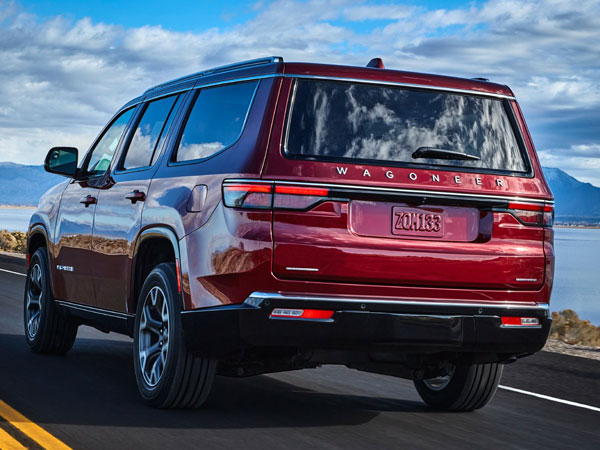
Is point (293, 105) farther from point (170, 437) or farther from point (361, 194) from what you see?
point (170, 437)

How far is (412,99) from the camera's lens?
5.96m

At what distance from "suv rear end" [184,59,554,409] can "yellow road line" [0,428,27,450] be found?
1.12 m

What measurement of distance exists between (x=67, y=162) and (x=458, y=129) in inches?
147

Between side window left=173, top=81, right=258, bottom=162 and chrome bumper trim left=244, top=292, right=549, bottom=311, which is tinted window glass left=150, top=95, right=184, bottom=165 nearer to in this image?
side window left=173, top=81, right=258, bottom=162

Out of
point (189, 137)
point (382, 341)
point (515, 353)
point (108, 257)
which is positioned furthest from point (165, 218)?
point (515, 353)

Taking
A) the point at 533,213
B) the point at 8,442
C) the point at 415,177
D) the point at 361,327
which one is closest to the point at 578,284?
the point at 533,213

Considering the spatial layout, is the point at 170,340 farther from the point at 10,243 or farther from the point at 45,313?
the point at 10,243

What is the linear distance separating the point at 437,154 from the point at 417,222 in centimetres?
45

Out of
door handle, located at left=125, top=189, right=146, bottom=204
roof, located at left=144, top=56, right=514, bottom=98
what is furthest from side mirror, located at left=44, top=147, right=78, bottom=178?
roof, located at left=144, top=56, right=514, bottom=98

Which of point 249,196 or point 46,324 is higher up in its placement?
point 249,196

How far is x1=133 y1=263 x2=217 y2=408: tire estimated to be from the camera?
241 inches

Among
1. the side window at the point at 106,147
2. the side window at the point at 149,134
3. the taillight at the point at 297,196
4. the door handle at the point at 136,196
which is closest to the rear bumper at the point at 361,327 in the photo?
the taillight at the point at 297,196

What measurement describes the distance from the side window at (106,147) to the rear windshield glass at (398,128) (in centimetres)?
263

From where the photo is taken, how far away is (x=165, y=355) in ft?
20.8
